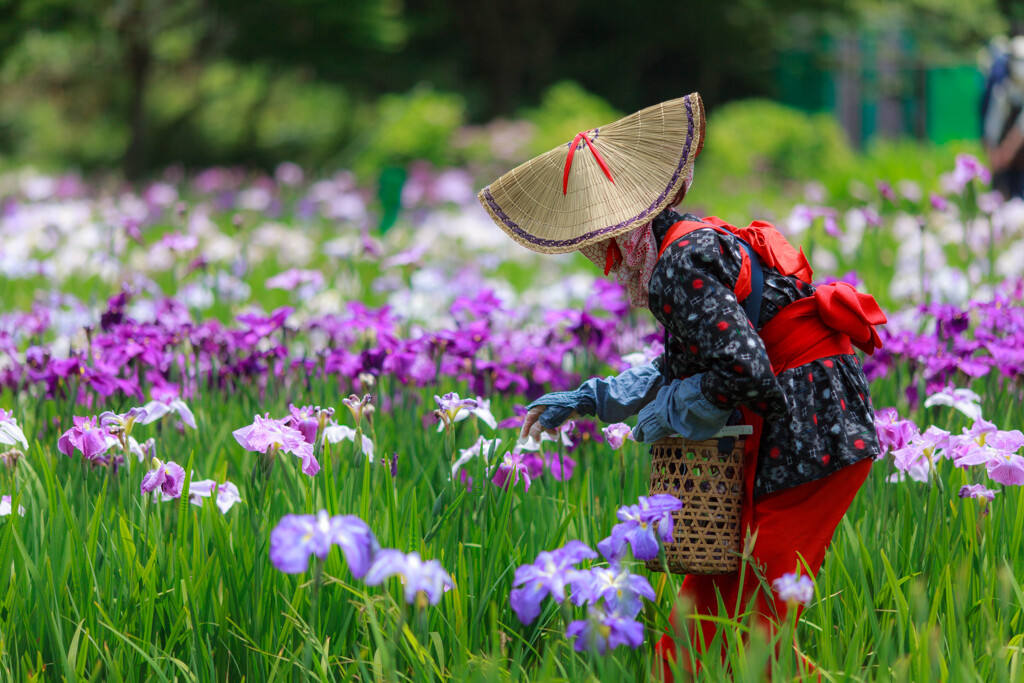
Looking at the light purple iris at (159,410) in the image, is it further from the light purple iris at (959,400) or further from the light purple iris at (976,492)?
the light purple iris at (959,400)

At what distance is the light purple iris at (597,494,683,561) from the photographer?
4.57 ft

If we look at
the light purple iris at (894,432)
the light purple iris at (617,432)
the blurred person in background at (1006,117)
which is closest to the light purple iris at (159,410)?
the light purple iris at (617,432)

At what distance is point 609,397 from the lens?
181 cm

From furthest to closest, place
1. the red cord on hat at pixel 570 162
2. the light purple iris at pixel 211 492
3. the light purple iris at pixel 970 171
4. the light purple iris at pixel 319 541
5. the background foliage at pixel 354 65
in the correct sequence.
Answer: the background foliage at pixel 354 65 → the light purple iris at pixel 970 171 → the light purple iris at pixel 211 492 → the red cord on hat at pixel 570 162 → the light purple iris at pixel 319 541

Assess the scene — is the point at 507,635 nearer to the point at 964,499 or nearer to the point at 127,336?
the point at 964,499

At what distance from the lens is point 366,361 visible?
282 centimetres

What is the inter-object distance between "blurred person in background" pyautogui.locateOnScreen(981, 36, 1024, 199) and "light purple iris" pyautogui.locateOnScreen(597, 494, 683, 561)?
624 cm

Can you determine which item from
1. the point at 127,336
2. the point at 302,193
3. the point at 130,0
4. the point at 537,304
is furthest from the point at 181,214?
the point at 130,0

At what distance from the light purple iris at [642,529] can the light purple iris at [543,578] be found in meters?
0.05

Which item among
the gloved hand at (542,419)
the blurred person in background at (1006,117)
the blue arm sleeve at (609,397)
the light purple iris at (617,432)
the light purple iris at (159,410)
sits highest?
Answer: the blurred person in background at (1006,117)

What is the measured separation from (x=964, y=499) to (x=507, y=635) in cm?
95

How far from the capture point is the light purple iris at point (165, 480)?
1.79 metres

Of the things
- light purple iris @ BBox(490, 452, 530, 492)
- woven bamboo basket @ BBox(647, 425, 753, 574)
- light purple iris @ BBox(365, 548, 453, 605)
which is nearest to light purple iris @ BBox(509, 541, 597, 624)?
light purple iris @ BBox(365, 548, 453, 605)

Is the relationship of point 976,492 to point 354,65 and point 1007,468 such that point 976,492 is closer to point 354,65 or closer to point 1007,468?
point 1007,468
